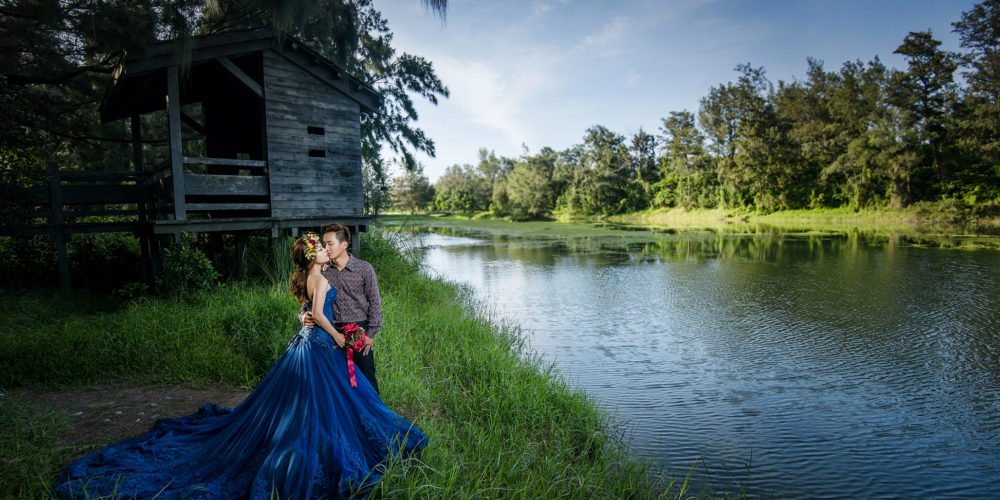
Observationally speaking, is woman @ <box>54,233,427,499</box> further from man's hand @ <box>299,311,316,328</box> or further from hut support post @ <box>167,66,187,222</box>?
hut support post @ <box>167,66,187,222</box>

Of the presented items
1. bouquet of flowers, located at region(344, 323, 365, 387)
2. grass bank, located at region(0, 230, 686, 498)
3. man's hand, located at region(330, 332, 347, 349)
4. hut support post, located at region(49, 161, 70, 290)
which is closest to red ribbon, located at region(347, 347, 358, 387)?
bouquet of flowers, located at region(344, 323, 365, 387)

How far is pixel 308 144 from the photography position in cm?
928

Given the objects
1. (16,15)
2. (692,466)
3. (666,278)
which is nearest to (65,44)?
(16,15)

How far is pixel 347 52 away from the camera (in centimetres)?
679

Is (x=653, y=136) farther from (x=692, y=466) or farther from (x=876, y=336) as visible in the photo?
(x=692, y=466)

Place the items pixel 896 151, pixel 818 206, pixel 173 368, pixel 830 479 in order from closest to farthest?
pixel 830 479 → pixel 173 368 → pixel 896 151 → pixel 818 206

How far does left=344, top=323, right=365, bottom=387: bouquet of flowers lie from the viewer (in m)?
3.42

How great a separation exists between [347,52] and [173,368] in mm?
4428

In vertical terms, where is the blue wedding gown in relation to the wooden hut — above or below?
below

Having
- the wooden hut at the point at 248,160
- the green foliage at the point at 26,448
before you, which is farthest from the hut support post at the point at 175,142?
the green foliage at the point at 26,448

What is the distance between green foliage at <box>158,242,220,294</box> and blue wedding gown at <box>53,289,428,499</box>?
4.32 metres

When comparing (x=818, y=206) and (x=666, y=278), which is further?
(x=818, y=206)

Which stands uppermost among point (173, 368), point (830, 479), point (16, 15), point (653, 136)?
point (653, 136)

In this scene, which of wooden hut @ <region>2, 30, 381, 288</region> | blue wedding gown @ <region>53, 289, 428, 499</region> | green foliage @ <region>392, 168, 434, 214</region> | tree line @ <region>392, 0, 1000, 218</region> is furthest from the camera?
green foliage @ <region>392, 168, 434, 214</region>
